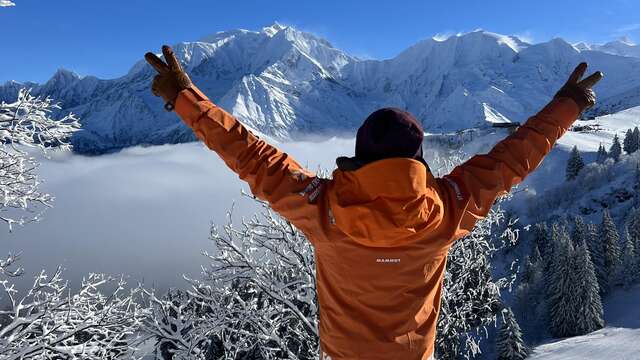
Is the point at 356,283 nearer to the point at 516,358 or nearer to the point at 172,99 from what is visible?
the point at 172,99

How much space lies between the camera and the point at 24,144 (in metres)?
6.53

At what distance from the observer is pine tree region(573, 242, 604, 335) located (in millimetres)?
45688

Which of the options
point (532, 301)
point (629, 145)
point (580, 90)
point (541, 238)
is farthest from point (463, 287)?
point (629, 145)

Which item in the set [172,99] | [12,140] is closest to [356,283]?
[172,99]

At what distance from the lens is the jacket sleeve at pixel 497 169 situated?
9.40 feet

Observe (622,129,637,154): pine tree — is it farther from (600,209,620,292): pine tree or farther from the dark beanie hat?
the dark beanie hat

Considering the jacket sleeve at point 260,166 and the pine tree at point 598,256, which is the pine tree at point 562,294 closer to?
the pine tree at point 598,256

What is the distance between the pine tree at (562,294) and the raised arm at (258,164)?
5053 cm

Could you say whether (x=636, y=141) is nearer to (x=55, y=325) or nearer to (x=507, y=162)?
(x=55, y=325)

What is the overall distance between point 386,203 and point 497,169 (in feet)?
2.92

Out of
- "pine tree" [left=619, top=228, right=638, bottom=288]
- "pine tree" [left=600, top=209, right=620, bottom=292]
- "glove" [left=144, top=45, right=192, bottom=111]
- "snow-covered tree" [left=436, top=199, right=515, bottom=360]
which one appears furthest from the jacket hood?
"pine tree" [left=600, top=209, right=620, bottom=292]

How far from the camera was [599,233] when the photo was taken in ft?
204

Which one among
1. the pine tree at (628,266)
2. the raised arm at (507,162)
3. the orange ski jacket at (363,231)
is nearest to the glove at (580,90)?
the raised arm at (507,162)

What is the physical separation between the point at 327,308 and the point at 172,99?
1.52 m
